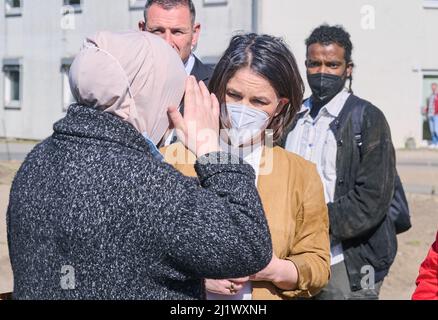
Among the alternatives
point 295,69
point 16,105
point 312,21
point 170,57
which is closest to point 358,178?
point 295,69

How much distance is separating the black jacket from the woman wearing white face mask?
97 cm

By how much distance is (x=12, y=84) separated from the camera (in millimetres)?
25938

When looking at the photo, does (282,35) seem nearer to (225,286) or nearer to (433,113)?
(433,113)

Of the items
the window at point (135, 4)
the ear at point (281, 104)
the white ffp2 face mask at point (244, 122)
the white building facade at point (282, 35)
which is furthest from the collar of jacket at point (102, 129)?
the window at point (135, 4)

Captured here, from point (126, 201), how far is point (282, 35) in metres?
18.3

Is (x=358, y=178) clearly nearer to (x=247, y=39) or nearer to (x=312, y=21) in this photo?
(x=247, y=39)

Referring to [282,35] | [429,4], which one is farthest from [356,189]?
[429,4]

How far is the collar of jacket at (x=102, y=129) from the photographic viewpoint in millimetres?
2068

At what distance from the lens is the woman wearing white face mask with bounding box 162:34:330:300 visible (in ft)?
9.45

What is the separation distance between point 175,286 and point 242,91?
113 centimetres

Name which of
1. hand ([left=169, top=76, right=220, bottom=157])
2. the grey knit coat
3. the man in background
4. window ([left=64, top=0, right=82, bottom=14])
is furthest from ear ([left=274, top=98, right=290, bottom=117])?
window ([left=64, top=0, right=82, bottom=14])
